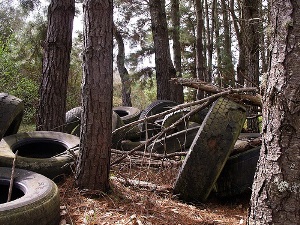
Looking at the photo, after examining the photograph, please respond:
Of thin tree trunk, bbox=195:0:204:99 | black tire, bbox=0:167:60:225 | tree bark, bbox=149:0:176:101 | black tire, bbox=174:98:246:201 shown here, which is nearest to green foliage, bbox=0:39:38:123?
tree bark, bbox=149:0:176:101

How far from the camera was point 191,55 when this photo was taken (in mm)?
20828

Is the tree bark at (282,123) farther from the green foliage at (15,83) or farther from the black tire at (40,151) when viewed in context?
the green foliage at (15,83)

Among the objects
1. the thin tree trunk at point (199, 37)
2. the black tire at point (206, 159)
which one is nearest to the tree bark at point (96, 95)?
the black tire at point (206, 159)

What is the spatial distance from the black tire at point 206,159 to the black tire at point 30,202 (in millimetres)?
1647

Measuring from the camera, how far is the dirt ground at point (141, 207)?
124 inches

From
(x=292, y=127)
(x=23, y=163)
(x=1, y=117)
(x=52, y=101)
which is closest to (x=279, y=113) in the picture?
(x=292, y=127)

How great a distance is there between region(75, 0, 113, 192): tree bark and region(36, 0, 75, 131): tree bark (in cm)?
297

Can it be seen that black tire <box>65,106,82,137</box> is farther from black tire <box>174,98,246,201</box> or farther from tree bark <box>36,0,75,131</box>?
black tire <box>174,98,246,201</box>

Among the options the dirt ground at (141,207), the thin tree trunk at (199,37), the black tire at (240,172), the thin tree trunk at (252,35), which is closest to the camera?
the dirt ground at (141,207)

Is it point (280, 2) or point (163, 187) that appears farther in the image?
point (163, 187)

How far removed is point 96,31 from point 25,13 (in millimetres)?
6340

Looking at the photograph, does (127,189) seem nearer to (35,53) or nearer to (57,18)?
(57,18)

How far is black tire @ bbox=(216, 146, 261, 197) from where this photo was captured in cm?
439

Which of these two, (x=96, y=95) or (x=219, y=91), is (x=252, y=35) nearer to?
(x=219, y=91)
